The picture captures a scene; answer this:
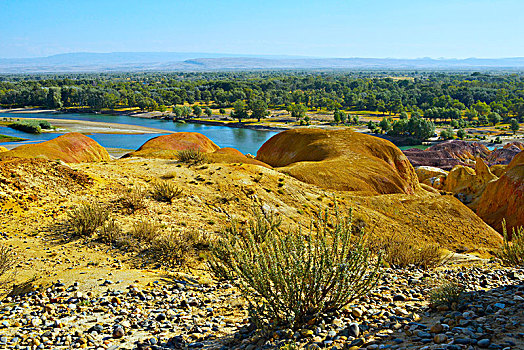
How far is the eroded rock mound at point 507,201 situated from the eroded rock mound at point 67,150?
2762cm

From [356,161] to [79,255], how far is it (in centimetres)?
1910

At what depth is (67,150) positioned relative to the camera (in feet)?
93.1

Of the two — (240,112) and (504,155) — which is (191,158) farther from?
(240,112)

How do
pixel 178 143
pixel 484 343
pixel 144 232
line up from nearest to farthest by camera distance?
pixel 484 343, pixel 144 232, pixel 178 143

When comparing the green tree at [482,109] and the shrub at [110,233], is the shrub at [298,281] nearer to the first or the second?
the shrub at [110,233]

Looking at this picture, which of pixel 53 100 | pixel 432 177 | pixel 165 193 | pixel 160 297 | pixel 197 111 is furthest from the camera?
pixel 53 100

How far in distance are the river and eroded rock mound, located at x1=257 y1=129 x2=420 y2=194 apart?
137ft

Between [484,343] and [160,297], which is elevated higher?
[484,343]

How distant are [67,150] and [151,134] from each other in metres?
62.4

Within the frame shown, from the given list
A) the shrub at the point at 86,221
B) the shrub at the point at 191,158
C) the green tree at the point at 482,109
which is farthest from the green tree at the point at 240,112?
the shrub at the point at 86,221

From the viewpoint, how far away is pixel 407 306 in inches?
260

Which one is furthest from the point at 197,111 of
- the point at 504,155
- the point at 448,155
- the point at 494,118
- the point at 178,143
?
the point at 178,143

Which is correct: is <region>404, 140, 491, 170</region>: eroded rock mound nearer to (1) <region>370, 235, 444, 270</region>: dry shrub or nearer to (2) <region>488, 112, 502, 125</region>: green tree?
(1) <region>370, 235, 444, 270</region>: dry shrub

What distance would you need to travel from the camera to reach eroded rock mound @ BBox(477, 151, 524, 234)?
2345cm
